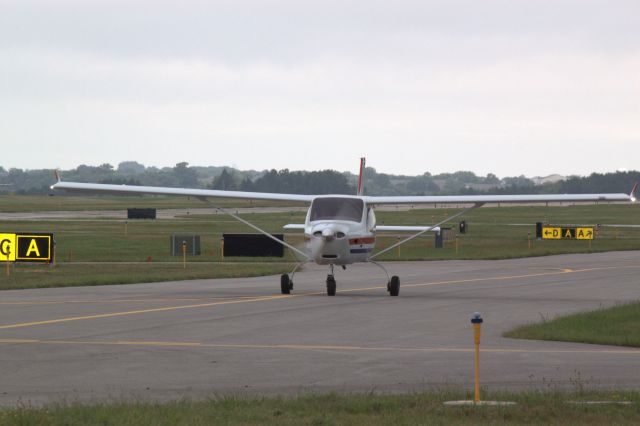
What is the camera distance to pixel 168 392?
46.3ft

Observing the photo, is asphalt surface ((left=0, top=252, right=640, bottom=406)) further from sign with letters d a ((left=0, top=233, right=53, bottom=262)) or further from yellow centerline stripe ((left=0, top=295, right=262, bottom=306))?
sign with letters d a ((left=0, top=233, right=53, bottom=262))

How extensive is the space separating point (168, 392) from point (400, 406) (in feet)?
10.6

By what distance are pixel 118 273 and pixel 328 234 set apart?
45.8 ft

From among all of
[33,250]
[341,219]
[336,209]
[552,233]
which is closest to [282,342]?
[341,219]

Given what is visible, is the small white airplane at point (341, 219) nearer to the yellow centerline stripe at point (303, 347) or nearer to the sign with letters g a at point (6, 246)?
the sign with letters g a at point (6, 246)

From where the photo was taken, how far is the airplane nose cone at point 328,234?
28.3m

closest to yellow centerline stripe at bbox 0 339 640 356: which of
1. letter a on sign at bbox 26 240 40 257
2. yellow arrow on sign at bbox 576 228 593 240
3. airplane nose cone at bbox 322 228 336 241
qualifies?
airplane nose cone at bbox 322 228 336 241

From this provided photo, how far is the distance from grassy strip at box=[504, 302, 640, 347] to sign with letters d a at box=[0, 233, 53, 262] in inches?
886

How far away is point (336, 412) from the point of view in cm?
1242

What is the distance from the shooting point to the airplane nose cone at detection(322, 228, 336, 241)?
1114 inches

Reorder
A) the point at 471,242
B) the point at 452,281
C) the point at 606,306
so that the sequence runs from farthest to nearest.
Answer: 1. the point at 471,242
2. the point at 452,281
3. the point at 606,306

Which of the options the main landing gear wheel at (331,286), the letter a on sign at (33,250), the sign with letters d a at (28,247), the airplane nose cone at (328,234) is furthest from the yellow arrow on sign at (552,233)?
the airplane nose cone at (328,234)

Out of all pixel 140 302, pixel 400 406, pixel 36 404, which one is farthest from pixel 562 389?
pixel 140 302

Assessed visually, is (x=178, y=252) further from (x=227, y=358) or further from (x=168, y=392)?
(x=168, y=392)
